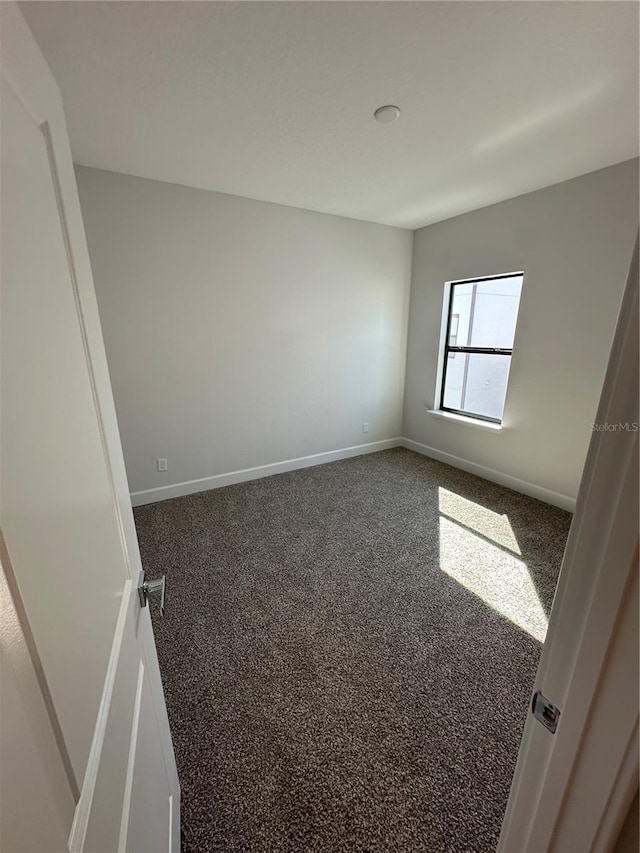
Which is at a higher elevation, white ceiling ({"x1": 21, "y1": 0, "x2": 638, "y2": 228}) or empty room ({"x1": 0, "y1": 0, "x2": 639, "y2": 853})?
white ceiling ({"x1": 21, "y1": 0, "x2": 638, "y2": 228})

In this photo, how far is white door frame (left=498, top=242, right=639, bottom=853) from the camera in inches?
16.7

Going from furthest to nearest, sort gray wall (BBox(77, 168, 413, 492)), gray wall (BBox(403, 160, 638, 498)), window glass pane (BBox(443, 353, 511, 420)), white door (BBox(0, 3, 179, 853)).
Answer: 1. window glass pane (BBox(443, 353, 511, 420))
2. gray wall (BBox(77, 168, 413, 492))
3. gray wall (BBox(403, 160, 638, 498))
4. white door (BBox(0, 3, 179, 853))

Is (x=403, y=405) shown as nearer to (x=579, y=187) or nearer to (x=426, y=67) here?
(x=579, y=187)

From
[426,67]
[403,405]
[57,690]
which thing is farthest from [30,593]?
[403,405]

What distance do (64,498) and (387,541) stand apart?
2353 mm

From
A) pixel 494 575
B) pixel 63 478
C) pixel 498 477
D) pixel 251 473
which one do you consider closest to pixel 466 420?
pixel 498 477

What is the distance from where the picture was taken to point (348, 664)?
1648 mm

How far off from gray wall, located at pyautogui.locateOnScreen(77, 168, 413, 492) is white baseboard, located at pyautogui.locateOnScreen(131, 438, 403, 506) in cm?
7

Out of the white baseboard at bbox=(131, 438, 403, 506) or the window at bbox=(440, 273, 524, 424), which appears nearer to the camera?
the white baseboard at bbox=(131, 438, 403, 506)

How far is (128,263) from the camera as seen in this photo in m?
2.64

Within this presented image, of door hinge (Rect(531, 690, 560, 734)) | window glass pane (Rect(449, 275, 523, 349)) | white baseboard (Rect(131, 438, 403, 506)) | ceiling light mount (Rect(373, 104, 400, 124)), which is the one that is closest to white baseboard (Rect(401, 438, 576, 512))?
white baseboard (Rect(131, 438, 403, 506))

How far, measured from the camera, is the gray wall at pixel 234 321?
267 centimetres

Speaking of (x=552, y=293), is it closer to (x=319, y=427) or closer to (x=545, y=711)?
(x=319, y=427)

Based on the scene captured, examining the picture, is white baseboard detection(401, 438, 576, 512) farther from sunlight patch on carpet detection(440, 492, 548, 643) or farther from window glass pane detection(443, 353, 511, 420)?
sunlight patch on carpet detection(440, 492, 548, 643)
